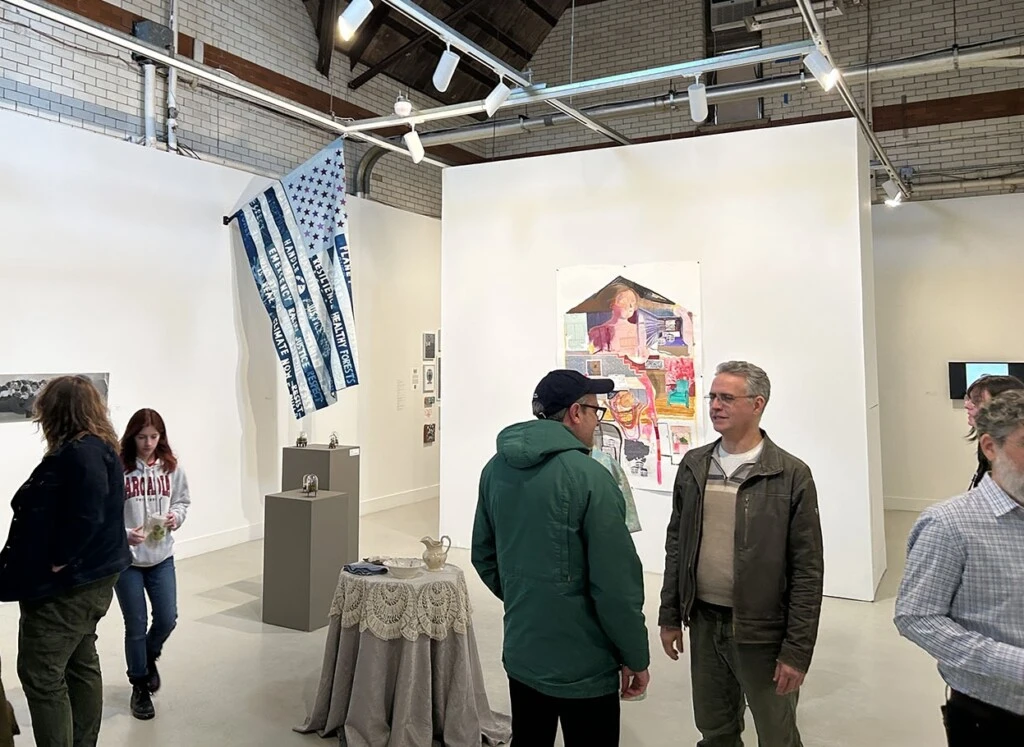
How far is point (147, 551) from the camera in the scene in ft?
12.2

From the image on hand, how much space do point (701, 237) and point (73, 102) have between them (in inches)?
218

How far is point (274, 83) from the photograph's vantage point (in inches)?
339

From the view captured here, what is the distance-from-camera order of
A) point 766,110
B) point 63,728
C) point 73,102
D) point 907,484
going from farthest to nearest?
point 766,110
point 907,484
point 73,102
point 63,728

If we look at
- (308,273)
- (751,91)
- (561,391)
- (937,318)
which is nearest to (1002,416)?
(561,391)

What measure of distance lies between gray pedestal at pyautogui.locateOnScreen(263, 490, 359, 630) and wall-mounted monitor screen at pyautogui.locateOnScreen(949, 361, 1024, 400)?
23.6 ft

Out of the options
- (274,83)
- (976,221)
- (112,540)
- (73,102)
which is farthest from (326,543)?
(976,221)

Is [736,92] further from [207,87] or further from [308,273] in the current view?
[207,87]

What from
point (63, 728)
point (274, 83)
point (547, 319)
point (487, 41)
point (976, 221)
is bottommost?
point (63, 728)

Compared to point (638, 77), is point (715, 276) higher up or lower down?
lower down

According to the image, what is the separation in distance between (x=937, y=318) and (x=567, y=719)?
8.45 metres

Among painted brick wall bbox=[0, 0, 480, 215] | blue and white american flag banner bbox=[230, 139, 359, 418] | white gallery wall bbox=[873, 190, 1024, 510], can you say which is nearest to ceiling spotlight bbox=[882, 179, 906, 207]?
white gallery wall bbox=[873, 190, 1024, 510]

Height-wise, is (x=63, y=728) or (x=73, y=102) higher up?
(x=73, y=102)

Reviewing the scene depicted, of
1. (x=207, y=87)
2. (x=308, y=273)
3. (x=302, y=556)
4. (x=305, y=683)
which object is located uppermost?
(x=207, y=87)

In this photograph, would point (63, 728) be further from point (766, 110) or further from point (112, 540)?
point (766, 110)
